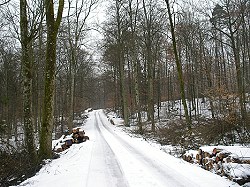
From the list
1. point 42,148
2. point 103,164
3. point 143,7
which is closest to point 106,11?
point 143,7

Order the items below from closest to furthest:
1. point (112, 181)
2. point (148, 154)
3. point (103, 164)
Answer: point (112, 181) < point (103, 164) < point (148, 154)

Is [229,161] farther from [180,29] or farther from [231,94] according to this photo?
[180,29]

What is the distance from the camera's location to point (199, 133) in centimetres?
1511

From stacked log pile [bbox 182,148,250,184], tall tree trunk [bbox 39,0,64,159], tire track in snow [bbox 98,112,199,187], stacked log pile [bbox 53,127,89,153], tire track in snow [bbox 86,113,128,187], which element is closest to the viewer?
tire track in snow [bbox 98,112,199,187]

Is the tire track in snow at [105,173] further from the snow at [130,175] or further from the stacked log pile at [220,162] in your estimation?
the stacked log pile at [220,162]

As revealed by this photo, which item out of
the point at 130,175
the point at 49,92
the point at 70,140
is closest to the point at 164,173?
the point at 130,175

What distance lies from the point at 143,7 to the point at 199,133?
1307 centimetres

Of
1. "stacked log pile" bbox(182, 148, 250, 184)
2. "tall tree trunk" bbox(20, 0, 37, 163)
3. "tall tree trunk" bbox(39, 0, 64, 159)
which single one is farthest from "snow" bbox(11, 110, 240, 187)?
"tall tree trunk" bbox(20, 0, 37, 163)

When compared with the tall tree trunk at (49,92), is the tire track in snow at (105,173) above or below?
below

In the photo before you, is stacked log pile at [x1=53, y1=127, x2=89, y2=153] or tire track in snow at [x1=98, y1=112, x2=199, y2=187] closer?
tire track in snow at [x1=98, y1=112, x2=199, y2=187]

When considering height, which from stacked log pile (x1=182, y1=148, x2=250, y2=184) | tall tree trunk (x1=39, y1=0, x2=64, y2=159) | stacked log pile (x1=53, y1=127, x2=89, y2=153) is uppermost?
tall tree trunk (x1=39, y1=0, x2=64, y2=159)

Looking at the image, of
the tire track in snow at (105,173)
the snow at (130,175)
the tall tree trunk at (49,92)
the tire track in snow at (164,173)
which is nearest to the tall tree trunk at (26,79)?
the tall tree trunk at (49,92)

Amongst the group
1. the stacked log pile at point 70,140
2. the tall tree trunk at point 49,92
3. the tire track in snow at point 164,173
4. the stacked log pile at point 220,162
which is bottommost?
the stacked log pile at point 70,140

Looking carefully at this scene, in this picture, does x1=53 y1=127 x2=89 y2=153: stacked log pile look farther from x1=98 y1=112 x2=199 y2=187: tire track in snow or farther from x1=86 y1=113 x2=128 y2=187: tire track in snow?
x1=98 y1=112 x2=199 y2=187: tire track in snow
